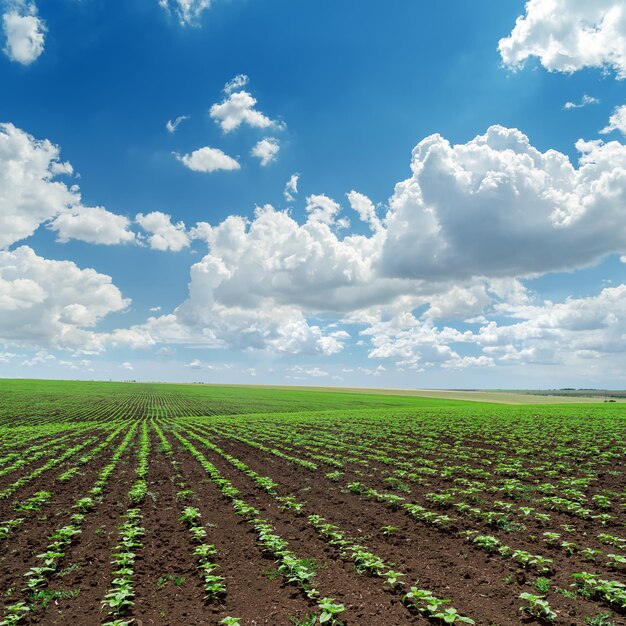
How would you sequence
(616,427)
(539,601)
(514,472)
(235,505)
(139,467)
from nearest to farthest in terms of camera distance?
1. (539,601)
2. (235,505)
3. (514,472)
4. (139,467)
5. (616,427)

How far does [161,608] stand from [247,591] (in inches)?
68.8

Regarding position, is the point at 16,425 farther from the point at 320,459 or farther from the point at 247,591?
the point at 247,591

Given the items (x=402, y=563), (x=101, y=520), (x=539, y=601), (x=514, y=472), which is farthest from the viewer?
(x=514, y=472)

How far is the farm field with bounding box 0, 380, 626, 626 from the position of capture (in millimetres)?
8406

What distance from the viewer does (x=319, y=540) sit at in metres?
11.9

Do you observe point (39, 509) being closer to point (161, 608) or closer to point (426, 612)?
point (161, 608)

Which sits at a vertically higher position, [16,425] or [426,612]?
[426,612]

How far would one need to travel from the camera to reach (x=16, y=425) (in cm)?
5169

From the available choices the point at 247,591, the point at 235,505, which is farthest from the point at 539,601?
the point at 235,505

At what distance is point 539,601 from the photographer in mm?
7898

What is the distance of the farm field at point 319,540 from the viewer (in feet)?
27.6

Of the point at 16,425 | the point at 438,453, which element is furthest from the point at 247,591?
the point at 16,425

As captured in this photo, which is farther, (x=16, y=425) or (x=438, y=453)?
(x=16, y=425)

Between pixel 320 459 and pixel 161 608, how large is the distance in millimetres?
15831
